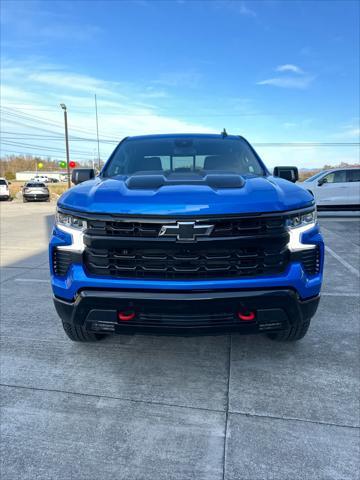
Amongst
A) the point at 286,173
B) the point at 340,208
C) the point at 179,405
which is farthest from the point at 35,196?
the point at 179,405

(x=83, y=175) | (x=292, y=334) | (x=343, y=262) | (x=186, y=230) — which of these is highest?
(x=83, y=175)

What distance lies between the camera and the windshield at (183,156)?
12.0 feet

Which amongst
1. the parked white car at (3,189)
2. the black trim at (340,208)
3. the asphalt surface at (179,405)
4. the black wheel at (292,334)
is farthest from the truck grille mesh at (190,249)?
the parked white car at (3,189)

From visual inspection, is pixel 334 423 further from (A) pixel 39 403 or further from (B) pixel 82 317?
(A) pixel 39 403

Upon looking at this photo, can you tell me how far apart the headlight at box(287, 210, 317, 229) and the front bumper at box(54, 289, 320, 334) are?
1.40 feet

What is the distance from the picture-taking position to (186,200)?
2.26 meters

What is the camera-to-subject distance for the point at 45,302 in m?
4.50

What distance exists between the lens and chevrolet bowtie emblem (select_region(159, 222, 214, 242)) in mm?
2244

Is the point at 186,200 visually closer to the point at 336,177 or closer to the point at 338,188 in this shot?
the point at 338,188

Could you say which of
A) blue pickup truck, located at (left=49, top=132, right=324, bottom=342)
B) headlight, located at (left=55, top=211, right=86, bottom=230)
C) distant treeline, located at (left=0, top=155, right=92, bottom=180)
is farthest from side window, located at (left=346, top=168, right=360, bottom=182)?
distant treeline, located at (left=0, top=155, right=92, bottom=180)

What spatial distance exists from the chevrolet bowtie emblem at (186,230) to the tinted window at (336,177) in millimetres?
13091

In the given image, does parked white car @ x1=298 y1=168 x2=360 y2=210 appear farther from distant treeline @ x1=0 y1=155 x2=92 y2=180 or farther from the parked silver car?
distant treeline @ x1=0 y1=155 x2=92 y2=180

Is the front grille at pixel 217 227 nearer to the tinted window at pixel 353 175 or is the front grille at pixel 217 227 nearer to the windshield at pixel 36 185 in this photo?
the tinted window at pixel 353 175

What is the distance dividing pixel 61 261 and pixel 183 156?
6.19 ft
